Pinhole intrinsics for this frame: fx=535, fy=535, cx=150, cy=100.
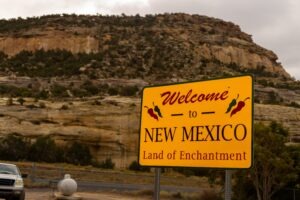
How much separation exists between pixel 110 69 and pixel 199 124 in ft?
253

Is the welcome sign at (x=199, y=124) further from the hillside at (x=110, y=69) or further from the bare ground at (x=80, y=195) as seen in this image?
the hillside at (x=110, y=69)

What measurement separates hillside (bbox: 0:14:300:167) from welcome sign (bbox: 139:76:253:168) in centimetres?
4298

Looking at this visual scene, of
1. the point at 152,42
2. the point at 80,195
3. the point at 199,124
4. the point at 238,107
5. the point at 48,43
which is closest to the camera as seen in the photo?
the point at 238,107

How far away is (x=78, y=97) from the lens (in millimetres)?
70812

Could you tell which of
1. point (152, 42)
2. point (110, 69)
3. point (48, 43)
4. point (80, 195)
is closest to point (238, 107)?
point (80, 195)

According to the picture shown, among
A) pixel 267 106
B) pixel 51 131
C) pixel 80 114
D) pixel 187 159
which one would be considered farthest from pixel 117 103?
pixel 187 159

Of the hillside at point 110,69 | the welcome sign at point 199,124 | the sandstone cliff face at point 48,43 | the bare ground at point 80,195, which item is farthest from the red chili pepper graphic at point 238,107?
the sandstone cliff face at point 48,43

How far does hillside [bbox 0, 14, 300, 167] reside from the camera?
201ft

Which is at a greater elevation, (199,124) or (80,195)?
(199,124)

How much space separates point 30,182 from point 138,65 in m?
54.3

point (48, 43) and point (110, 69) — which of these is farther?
point (48, 43)

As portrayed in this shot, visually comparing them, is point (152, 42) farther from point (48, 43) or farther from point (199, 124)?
point (199, 124)

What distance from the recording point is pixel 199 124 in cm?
729

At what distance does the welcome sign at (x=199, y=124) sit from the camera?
266 inches
